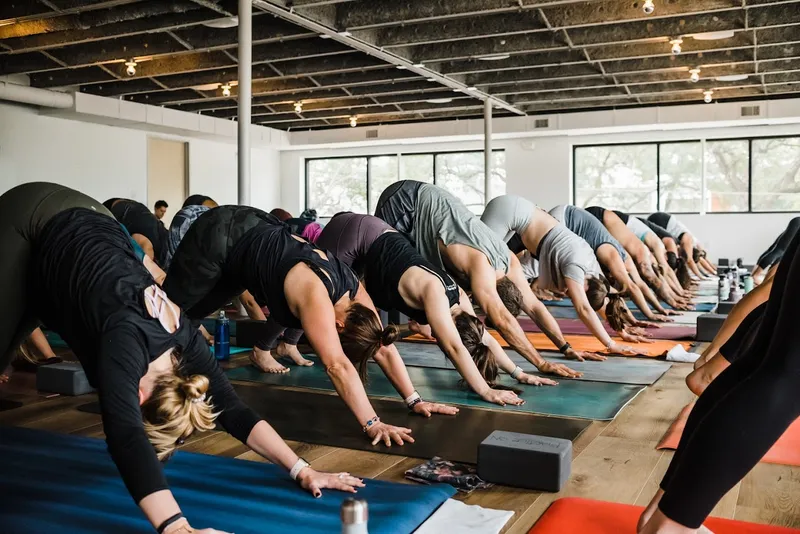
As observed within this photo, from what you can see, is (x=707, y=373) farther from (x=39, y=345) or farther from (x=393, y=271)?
(x=39, y=345)

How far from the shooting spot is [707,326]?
20.1ft

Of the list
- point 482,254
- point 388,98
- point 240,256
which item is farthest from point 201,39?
point 240,256

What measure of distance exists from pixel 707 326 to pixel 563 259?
62.4 inches

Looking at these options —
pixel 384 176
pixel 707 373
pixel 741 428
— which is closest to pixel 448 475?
pixel 707 373

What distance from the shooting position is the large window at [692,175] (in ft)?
44.2

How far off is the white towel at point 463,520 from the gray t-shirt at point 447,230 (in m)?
2.26

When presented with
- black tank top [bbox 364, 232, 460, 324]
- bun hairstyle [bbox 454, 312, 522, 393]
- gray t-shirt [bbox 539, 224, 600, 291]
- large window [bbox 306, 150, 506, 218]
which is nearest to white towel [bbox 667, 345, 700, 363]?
gray t-shirt [bbox 539, 224, 600, 291]

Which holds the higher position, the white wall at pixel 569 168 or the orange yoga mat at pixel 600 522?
the white wall at pixel 569 168

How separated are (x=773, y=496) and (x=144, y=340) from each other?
2082 mm

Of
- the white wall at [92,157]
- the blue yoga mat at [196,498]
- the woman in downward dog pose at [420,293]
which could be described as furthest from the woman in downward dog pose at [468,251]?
the white wall at [92,157]

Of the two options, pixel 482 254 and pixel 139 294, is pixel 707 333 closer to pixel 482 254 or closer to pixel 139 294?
pixel 482 254

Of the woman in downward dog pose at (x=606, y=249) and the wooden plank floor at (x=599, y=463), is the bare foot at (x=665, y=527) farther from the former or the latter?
the woman in downward dog pose at (x=606, y=249)

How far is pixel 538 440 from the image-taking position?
109 inches

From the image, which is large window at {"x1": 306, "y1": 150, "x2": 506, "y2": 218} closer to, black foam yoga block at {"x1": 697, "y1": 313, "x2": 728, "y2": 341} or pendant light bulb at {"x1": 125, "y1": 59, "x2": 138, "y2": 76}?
pendant light bulb at {"x1": 125, "y1": 59, "x2": 138, "y2": 76}
